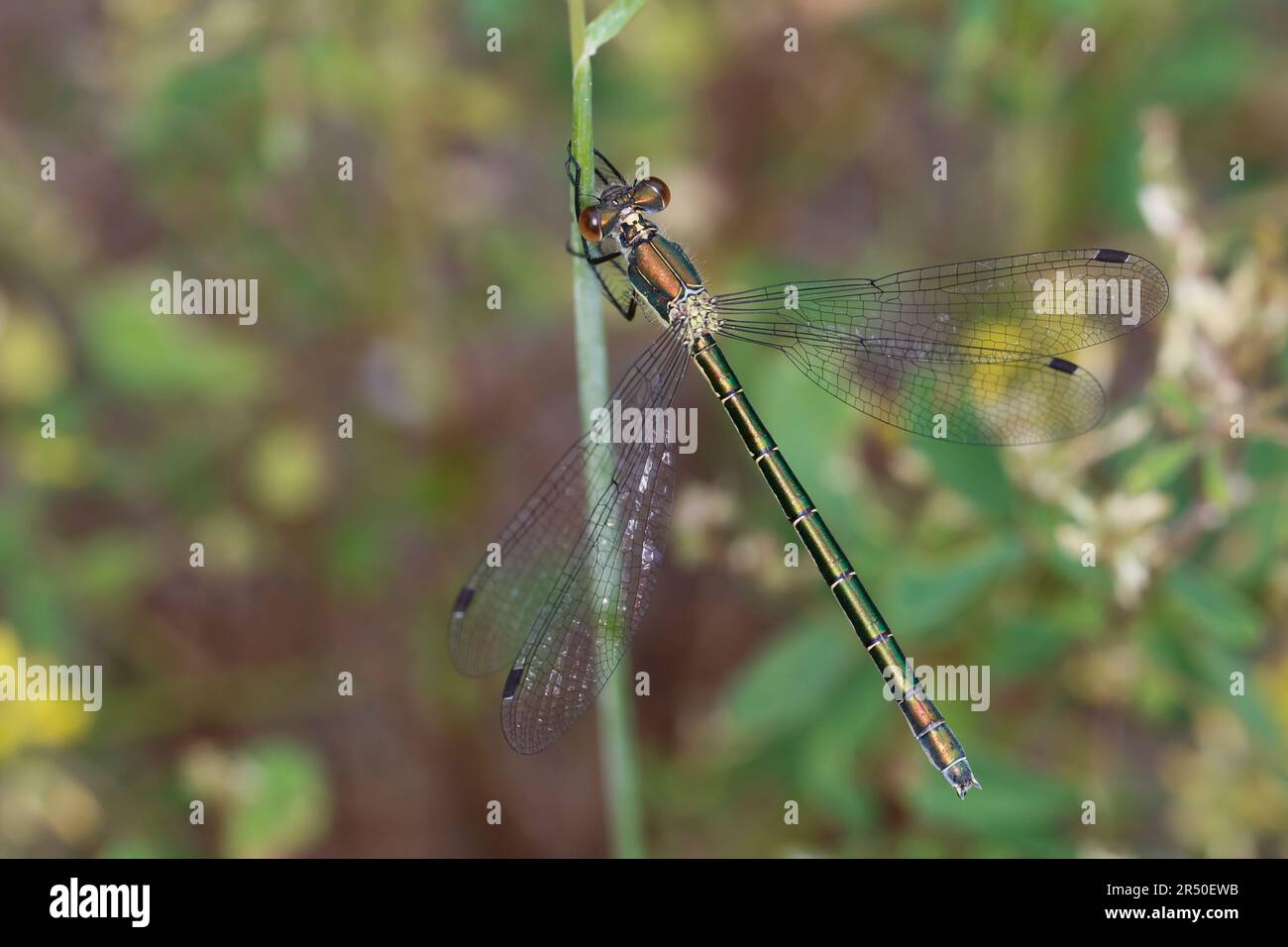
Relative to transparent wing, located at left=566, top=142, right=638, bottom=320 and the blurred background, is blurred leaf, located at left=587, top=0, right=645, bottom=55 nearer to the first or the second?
transparent wing, located at left=566, top=142, right=638, bottom=320

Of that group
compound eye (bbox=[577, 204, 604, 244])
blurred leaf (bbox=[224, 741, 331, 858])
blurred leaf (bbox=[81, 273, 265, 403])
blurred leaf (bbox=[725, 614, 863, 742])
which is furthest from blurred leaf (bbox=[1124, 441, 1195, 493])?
blurred leaf (bbox=[81, 273, 265, 403])

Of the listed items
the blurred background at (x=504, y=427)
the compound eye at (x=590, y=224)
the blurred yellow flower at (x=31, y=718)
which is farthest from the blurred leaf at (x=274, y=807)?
the compound eye at (x=590, y=224)

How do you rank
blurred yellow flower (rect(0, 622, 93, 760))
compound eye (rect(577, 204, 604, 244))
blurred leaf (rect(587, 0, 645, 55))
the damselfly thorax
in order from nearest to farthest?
1. blurred leaf (rect(587, 0, 645, 55))
2. compound eye (rect(577, 204, 604, 244))
3. the damselfly thorax
4. blurred yellow flower (rect(0, 622, 93, 760))

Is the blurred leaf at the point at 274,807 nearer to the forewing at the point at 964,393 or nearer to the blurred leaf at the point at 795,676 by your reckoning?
the blurred leaf at the point at 795,676

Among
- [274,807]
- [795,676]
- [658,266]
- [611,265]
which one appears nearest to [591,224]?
[611,265]

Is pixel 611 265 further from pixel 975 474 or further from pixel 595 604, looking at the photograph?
pixel 975 474
